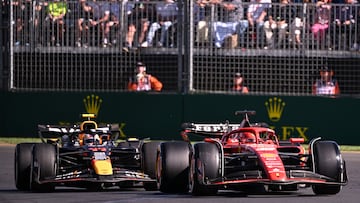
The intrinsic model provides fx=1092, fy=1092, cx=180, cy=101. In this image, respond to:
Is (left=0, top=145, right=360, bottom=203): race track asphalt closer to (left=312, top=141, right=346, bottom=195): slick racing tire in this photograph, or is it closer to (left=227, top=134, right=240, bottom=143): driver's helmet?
(left=312, top=141, right=346, bottom=195): slick racing tire

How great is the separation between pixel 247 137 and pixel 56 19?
35.4 feet

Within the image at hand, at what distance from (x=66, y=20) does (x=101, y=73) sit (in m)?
1.43

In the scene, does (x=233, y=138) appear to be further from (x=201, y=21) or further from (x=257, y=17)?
(x=201, y=21)

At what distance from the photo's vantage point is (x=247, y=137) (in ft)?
48.1

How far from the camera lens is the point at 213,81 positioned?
24312 millimetres

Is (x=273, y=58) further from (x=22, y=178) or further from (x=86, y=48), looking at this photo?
(x=22, y=178)

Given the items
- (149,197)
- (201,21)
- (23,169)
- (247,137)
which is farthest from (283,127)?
(149,197)

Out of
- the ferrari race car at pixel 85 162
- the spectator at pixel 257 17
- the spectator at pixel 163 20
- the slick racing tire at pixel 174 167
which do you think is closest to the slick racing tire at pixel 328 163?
the slick racing tire at pixel 174 167

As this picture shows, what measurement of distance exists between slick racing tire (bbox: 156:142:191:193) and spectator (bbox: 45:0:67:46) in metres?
10.9

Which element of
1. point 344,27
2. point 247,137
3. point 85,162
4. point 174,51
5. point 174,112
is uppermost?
point 344,27

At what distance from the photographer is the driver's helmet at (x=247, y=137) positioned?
14.6 m

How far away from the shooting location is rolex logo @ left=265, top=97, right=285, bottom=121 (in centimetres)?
2369

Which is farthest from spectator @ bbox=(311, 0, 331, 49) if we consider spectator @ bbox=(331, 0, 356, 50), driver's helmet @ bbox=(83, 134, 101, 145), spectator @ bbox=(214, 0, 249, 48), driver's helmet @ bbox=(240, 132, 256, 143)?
driver's helmet @ bbox=(240, 132, 256, 143)

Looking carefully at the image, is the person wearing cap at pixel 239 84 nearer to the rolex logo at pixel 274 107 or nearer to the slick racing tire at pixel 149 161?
the rolex logo at pixel 274 107
